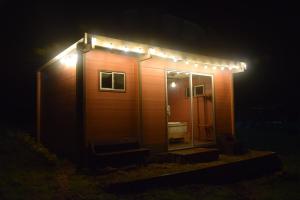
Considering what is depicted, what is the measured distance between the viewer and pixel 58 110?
8.40 m

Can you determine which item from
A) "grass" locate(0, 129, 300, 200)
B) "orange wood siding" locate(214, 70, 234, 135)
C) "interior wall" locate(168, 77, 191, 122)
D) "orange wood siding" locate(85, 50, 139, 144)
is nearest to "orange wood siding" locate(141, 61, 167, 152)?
"orange wood siding" locate(85, 50, 139, 144)

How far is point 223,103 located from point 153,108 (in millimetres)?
2983

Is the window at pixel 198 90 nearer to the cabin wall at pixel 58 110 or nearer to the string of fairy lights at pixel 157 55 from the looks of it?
the string of fairy lights at pixel 157 55

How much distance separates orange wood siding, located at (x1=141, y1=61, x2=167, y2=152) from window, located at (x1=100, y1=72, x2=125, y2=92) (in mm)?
600

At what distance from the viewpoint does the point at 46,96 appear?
9.69 meters

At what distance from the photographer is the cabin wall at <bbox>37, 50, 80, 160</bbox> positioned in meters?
7.33

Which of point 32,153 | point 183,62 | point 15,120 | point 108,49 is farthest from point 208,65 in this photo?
point 15,120

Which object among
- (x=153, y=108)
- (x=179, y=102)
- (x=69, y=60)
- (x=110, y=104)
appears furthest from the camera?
(x=179, y=102)

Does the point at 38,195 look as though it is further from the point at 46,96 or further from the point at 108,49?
the point at 46,96

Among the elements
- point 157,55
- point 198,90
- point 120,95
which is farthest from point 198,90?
point 120,95

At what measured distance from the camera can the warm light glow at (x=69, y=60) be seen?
285 inches

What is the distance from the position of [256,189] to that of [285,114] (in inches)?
875

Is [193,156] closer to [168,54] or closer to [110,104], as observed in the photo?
[110,104]

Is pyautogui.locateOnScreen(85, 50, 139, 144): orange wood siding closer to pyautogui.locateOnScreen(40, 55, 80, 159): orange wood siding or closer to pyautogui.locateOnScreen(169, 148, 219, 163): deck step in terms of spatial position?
pyautogui.locateOnScreen(40, 55, 80, 159): orange wood siding
